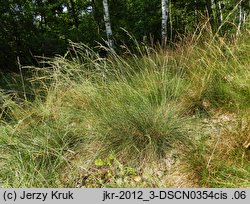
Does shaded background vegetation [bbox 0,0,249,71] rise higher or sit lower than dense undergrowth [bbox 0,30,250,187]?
higher

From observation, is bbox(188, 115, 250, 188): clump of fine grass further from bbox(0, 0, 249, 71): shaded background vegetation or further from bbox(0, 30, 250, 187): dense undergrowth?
bbox(0, 0, 249, 71): shaded background vegetation

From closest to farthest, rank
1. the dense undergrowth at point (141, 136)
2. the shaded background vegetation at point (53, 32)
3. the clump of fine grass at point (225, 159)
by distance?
the clump of fine grass at point (225, 159)
the dense undergrowth at point (141, 136)
the shaded background vegetation at point (53, 32)

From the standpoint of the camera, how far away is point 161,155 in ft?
8.16

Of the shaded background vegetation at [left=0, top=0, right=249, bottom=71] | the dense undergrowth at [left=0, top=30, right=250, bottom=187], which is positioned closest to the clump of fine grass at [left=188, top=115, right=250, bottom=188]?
the dense undergrowth at [left=0, top=30, right=250, bottom=187]

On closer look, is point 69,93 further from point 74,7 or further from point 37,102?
point 74,7

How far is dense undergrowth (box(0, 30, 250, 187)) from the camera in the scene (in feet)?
7.47

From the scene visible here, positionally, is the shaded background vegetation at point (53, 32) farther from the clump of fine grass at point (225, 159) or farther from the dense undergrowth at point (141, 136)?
the clump of fine grass at point (225, 159)

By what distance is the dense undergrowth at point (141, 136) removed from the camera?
228 cm

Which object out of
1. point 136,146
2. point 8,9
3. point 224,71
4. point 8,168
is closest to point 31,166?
point 8,168

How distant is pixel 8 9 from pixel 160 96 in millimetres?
9561

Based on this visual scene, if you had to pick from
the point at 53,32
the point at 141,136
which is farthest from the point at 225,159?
the point at 53,32

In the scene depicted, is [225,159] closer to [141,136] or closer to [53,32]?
[141,136]

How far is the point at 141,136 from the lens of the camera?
2.54 meters

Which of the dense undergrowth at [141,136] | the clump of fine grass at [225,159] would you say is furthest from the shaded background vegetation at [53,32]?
the clump of fine grass at [225,159]
